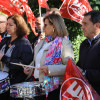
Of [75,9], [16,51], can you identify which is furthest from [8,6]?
[16,51]

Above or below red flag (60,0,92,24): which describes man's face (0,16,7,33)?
below

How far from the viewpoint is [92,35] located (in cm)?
278

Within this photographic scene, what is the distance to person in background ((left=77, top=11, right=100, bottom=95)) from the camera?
2532mm

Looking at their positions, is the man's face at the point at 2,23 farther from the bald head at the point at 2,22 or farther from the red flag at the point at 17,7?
the red flag at the point at 17,7

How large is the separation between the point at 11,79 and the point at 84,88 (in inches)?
54.3

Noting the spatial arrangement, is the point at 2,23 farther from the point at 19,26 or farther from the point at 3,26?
the point at 19,26

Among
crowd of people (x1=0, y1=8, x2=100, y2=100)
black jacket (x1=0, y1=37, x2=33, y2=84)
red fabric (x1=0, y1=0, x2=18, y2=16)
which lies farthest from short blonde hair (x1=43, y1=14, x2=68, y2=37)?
red fabric (x1=0, y1=0, x2=18, y2=16)

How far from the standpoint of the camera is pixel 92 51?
266cm

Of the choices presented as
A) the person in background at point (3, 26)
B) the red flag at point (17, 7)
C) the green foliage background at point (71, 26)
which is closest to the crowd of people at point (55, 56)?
the person in background at point (3, 26)

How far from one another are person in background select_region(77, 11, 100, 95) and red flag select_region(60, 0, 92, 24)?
247cm

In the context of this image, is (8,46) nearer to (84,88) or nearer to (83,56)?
(83,56)

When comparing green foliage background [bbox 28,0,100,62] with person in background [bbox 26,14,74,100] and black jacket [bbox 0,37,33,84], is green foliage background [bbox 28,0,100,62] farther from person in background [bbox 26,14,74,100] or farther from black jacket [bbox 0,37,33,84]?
person in background [bbox 26,14,74,100]

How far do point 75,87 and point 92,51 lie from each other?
52 centimetres

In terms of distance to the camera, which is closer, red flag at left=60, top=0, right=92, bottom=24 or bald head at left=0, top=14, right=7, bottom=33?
bald head at left=0, top=14, right=7, bottom=33
